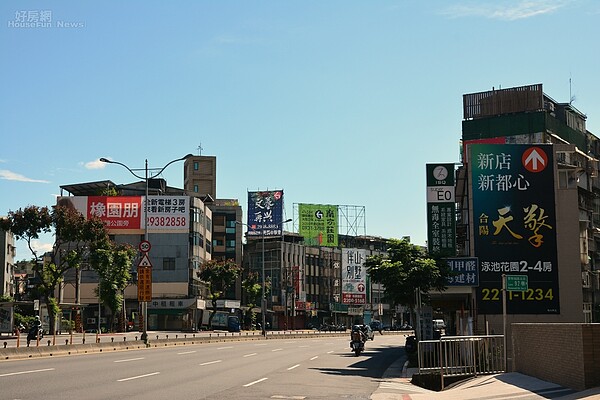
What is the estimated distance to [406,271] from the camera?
3797 cm

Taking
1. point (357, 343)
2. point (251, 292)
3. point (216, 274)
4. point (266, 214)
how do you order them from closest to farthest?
point (357, 343)
point (216, 274)
point (251, 292)
point (266, 214)

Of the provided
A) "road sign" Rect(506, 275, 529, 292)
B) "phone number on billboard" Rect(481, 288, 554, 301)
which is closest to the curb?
"road sign" Rect(506, 275, 529, 292)

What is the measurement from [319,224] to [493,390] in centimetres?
11083

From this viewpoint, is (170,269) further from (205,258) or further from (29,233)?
(29,233)

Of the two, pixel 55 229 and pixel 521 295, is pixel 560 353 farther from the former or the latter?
pixel 55 229

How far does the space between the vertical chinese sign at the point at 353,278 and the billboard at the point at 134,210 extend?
44.6 m

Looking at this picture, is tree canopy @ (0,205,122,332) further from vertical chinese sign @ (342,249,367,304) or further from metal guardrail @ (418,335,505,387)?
vertical chinese sign @ (342,249,367,304)

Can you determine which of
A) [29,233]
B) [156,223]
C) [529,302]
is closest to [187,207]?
[156,223]

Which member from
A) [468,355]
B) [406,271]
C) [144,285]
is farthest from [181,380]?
[144,285]

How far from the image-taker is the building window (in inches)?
3733

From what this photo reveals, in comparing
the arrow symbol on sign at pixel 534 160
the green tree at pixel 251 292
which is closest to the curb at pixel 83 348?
the arrow symbol on sign at pixel 534 160

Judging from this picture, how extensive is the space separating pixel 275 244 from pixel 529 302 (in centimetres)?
7694

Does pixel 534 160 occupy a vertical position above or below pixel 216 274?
above

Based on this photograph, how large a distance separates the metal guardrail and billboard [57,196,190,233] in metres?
73.7
